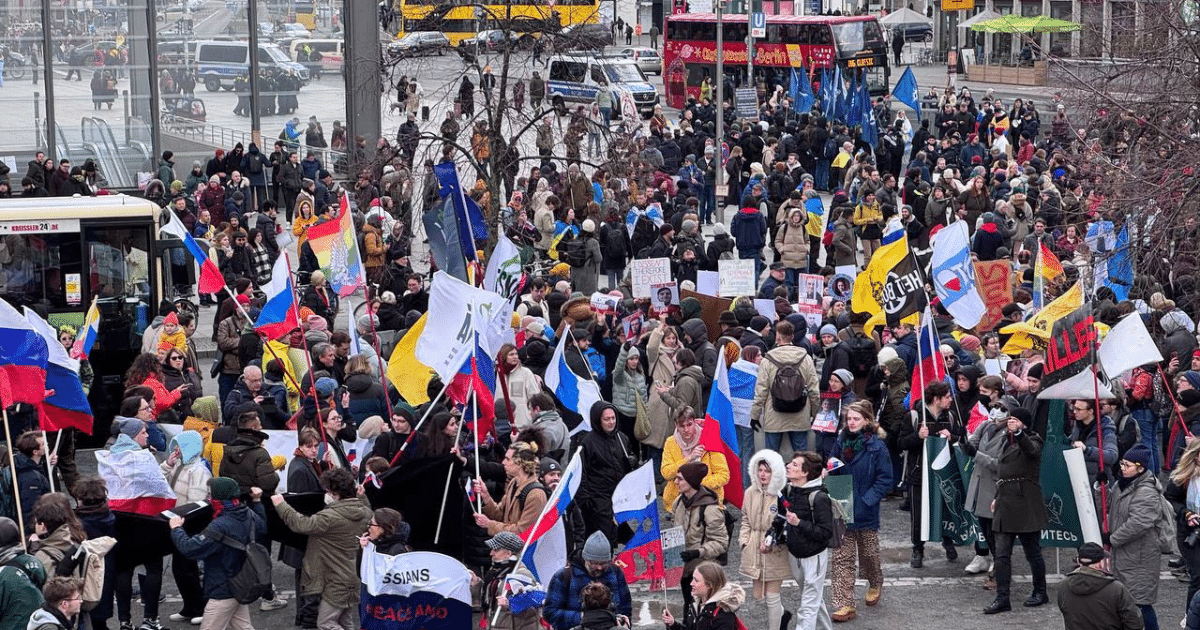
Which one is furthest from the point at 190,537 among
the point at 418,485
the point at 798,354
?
the point at 798,354

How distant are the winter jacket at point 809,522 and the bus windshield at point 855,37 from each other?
129 feet

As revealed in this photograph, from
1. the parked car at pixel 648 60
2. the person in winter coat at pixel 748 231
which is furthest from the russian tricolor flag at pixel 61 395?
the parked car at pixel 648 60

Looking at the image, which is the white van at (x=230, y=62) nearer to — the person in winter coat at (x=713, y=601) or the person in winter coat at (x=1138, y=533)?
the person in winter coat at (x=1138, y=533)

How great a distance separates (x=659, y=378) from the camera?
14477 mm

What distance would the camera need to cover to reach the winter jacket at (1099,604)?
9.42m

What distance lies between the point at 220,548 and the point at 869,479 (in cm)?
434

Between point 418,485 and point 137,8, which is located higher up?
point 137,8

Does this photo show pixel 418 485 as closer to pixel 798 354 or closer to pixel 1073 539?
pixel 798 354

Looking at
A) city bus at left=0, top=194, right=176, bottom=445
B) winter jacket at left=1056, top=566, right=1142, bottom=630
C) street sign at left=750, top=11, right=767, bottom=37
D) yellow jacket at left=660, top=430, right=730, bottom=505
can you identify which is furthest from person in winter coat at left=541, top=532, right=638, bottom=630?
street sign at left=750, top=11, right=767, bottom=37

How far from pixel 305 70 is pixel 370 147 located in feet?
6.42

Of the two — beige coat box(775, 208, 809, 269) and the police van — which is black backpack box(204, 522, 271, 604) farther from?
the police van

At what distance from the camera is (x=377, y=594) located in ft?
33.3

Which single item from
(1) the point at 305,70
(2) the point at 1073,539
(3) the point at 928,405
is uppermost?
(1) the point at 305,70

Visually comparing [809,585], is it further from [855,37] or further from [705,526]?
[855,37]
